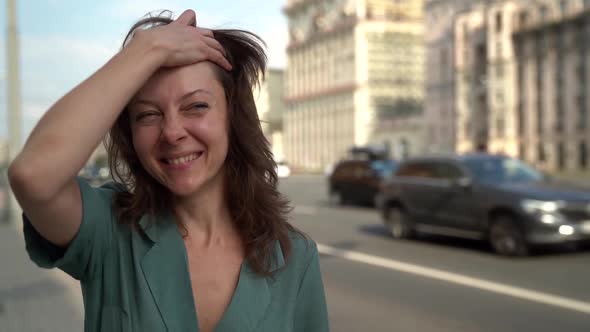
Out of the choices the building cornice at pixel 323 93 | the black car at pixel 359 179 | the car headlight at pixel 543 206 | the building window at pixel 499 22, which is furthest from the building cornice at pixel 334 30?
the car headlight at pixel 543 206

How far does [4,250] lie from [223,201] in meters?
10.8

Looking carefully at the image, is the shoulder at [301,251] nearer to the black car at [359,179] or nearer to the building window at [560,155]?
the black car at [359,179]

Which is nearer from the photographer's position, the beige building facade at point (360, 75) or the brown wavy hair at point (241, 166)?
the brown wavy hair at point (241, 166)

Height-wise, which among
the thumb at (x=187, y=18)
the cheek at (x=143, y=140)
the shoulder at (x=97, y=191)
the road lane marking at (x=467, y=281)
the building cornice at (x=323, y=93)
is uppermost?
the building cornice at (x=323, y=93)

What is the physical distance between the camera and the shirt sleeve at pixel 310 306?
1.67 m

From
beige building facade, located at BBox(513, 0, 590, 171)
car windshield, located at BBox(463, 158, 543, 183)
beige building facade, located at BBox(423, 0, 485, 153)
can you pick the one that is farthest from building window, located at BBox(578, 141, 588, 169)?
car windshield, located at BBox(463, 158, 543, 183)

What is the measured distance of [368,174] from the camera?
71.5 ft

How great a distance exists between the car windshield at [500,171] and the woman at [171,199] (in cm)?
1043

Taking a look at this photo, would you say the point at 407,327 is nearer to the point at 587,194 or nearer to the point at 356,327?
the point at 356,327

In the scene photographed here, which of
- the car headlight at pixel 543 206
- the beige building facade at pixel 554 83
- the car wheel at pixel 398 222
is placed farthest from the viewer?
the beige building facade at pixel 554 83

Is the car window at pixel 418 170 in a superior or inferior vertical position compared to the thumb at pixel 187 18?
inferior

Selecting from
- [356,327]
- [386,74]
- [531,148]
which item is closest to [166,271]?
[356,327]

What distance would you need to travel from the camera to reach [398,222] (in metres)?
13.7

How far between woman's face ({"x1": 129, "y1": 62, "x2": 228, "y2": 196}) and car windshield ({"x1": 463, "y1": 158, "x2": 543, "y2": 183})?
10.6 m
